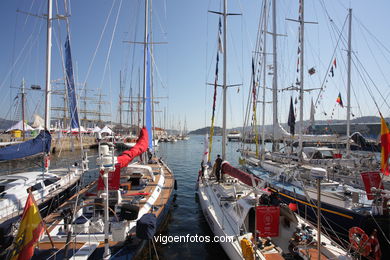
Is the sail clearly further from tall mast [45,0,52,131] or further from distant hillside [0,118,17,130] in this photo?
distant hillside [0,118,17,130]

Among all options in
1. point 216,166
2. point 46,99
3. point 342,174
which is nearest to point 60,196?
→ point 46,99

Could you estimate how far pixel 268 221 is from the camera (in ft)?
23.9

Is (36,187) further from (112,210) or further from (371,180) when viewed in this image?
(371,180)

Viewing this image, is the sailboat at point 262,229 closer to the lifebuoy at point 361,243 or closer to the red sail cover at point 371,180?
the lifebuoy at point 361,243

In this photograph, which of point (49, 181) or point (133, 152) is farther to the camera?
point (49, 181)

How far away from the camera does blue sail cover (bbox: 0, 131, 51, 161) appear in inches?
369

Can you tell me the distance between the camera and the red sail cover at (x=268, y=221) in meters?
7.20

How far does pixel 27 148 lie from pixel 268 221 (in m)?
10.6

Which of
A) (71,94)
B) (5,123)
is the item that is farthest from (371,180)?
(5,123)

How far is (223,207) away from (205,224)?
2.90 m

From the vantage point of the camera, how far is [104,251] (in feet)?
19.1

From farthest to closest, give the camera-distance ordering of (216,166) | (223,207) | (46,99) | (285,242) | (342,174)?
1. (342,174)
2. (216,166)
3. (46,99)
4. (223,207)
5. (285,242)

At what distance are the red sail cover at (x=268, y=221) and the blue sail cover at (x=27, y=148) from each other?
1007cm

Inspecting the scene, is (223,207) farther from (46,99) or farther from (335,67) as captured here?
(335,67)
